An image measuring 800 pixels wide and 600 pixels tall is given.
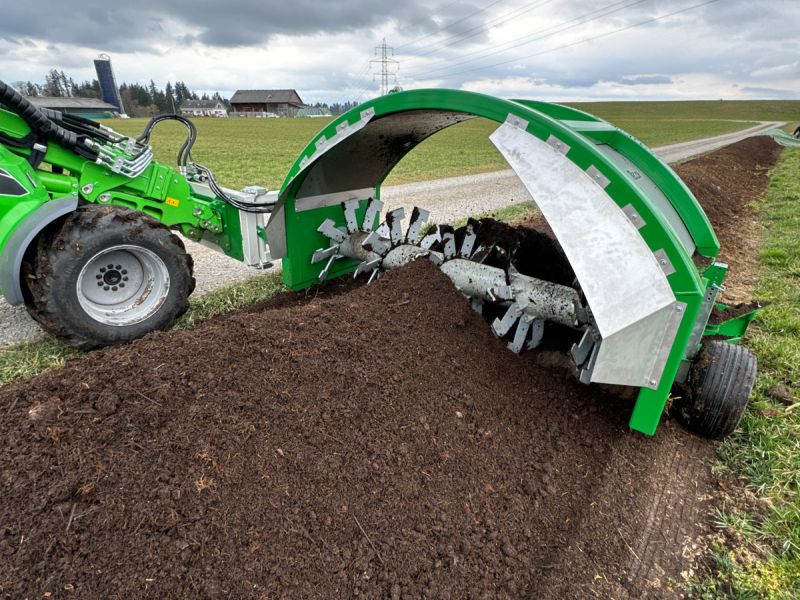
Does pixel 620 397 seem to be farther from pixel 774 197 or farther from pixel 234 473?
pixel 774 197

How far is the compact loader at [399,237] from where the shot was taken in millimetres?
2191

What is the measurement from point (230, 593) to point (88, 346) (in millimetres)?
2198

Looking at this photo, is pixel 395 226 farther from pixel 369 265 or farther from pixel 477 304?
pixel 477 304

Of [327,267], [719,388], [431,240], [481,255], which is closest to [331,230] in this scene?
[327,267]

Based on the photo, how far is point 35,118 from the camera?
304 cm

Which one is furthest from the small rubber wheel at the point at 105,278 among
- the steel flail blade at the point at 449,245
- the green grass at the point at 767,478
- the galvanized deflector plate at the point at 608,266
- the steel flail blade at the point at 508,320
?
the green grass at the point at 767,478

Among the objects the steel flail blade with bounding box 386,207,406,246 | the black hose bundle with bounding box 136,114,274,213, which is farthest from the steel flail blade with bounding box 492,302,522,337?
the black hose bundle with bounding box 136,114,274,213

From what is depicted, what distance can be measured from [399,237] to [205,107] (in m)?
101

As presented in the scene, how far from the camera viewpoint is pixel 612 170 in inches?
87.3

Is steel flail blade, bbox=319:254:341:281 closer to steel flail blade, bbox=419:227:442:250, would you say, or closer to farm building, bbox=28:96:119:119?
steel flail blade, bbox=419:227:442:250

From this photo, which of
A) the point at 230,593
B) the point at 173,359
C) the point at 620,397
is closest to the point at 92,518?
the point at 230,593

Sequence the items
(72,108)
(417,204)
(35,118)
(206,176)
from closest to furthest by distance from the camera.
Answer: (35,118), (206,176), (417,204), (72,108)

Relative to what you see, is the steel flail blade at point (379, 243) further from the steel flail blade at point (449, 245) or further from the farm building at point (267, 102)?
the farm building at point (267, 102)

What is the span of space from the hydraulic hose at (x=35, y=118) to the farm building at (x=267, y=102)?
94753 millimetres
